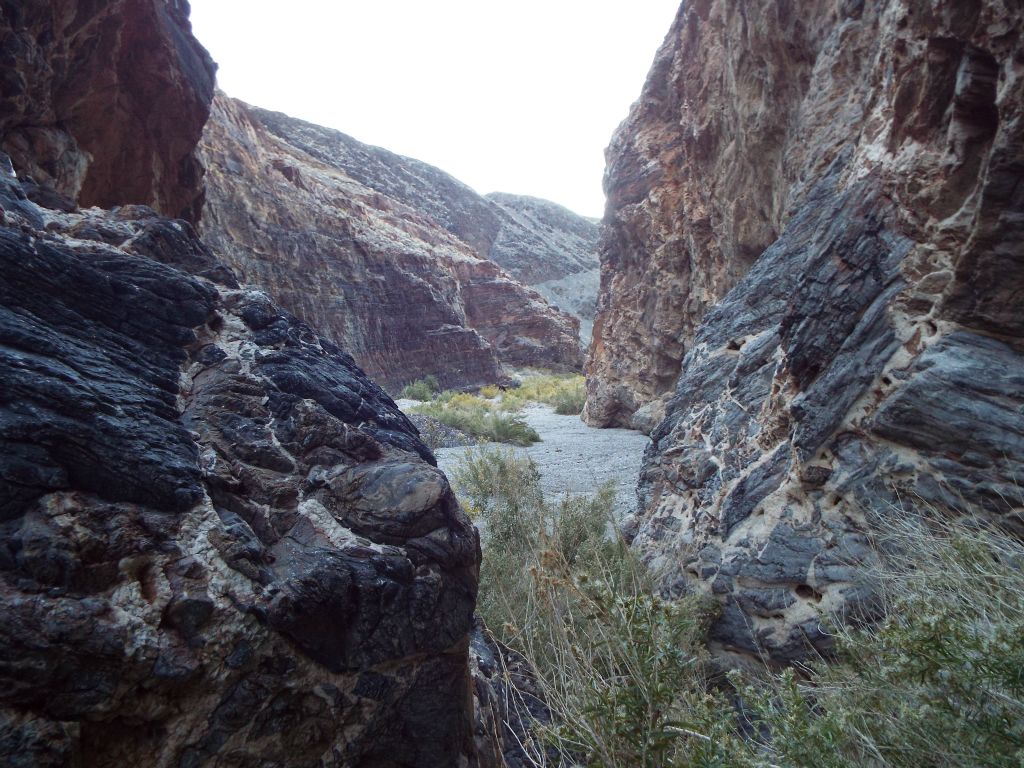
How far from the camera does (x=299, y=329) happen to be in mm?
2998

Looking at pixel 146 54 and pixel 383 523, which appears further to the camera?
pixel 146 54

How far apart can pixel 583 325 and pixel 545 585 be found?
136 feet

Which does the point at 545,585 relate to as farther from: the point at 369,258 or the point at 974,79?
the point at 369,258

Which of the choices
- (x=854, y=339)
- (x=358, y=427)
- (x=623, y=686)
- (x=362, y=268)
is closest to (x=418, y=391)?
(x=362, y=268)

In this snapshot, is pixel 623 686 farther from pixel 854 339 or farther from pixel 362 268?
pixel 362 268

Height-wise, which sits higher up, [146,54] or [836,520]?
[146,54]

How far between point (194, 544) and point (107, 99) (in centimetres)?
488

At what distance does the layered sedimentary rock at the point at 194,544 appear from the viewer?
143 cm

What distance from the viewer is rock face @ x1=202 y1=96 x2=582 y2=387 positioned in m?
20.4

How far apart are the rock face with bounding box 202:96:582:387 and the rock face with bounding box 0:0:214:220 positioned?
14085 mm

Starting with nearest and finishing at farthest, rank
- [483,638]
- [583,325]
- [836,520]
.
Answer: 1. [483,638]
2. [836,520]
3. [583,325]

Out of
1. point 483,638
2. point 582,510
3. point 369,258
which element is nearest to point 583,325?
point 369,258

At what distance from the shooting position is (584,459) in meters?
9.55

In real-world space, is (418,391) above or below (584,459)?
below
